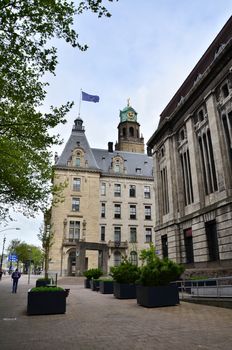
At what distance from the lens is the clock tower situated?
257ft

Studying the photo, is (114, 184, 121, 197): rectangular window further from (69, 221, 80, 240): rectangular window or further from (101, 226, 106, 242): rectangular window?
(69, 221, 80, 240): rectangular window

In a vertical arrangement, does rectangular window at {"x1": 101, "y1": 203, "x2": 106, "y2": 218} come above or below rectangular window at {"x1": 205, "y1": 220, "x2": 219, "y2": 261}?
above

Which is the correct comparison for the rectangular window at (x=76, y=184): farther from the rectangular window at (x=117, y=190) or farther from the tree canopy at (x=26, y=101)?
the tree canopy at (x=26, y=101)

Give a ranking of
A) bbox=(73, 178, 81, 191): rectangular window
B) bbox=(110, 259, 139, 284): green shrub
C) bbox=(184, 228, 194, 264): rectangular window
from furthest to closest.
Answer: bbox=(73, 178, 81, 191): rectangular window → bbox=(184, 228, 194, 264): rectangular window → bbox=(110, 259, 139, 284): green shrub

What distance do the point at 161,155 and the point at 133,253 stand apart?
30602mm

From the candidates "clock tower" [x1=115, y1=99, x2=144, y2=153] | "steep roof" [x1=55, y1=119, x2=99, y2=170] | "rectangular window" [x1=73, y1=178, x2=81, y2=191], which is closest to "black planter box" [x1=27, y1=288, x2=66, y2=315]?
"rectangular window" [x1=73, y1=178, x2=81, y2=191]

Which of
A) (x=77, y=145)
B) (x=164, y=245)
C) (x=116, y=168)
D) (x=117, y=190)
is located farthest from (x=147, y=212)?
(x=164, y=245)

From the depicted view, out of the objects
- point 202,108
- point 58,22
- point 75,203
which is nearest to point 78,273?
point 75,203

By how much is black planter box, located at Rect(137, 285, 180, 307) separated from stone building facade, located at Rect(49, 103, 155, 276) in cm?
3895

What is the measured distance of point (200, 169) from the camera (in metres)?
25.0

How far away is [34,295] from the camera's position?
11844mm

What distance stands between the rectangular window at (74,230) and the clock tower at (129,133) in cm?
3001

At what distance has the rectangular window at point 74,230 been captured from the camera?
53.5 meters

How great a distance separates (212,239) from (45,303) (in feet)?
49.8
